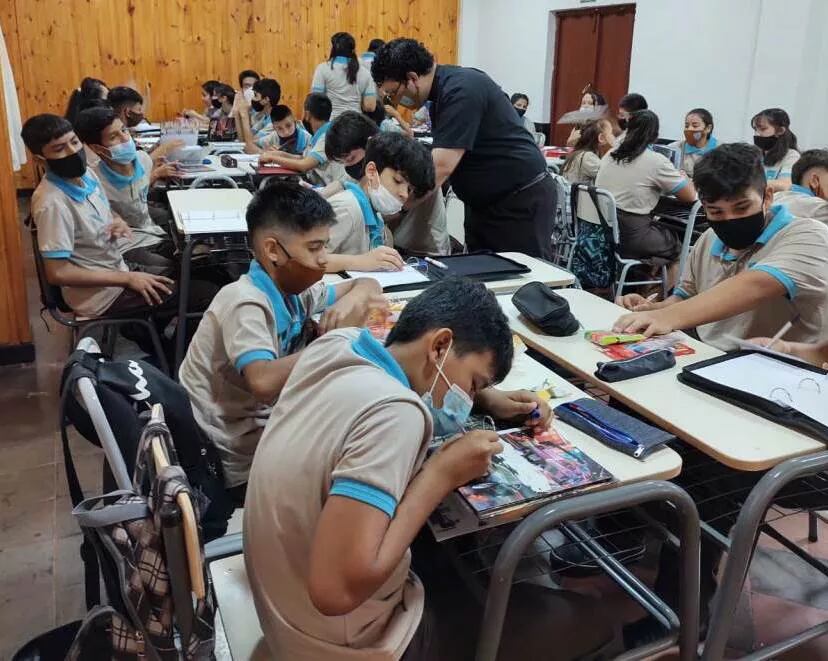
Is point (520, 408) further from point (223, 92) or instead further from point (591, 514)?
point (223, 92)

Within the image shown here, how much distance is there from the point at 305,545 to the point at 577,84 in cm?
835

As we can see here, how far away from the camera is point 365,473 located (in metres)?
0.93

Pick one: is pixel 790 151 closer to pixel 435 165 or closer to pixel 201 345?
pixel 435 165

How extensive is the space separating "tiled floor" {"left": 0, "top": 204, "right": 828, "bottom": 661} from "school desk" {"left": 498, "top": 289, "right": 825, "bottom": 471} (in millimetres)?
345

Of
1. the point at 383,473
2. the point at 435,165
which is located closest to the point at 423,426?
the point at 383,473

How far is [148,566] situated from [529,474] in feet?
2.00

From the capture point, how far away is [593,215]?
405 cm

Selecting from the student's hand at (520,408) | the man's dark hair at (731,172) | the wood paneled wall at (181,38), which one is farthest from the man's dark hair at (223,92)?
the student's hand at (520,408)

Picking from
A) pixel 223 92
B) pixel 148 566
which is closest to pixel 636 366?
pixel 148 566

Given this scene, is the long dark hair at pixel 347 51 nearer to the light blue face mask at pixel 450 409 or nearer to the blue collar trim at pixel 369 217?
the blue collar trim at pixel 369 217

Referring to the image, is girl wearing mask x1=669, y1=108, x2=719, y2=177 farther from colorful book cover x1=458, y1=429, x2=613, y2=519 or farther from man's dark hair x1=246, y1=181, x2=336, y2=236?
colorful book cover x1=458, y1=429, x2=613, y2=519

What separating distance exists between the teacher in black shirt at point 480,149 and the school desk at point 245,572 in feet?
5.42

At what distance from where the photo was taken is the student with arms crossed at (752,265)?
6.15 ft

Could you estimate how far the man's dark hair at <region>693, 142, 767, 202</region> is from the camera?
191 cm
